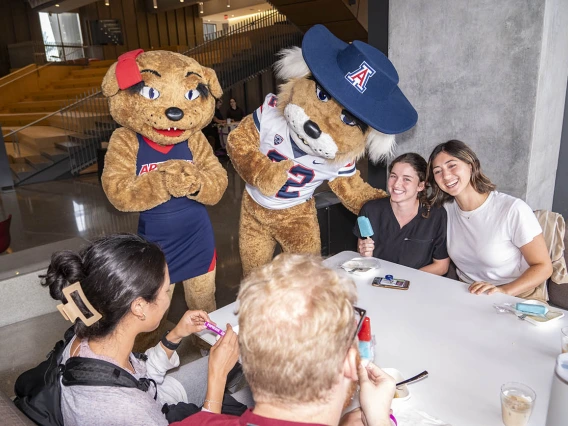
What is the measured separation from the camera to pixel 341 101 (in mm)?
2430

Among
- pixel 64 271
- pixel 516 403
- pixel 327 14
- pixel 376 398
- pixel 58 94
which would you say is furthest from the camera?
pixel 58 94

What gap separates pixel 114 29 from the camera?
622 inches

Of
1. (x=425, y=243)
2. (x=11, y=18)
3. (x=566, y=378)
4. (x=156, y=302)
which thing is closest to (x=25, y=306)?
(x=156, y=302)

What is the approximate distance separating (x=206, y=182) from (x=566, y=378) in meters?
2.04

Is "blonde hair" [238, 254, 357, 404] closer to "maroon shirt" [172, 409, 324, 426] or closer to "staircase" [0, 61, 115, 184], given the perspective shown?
"maroon shirt" [172, 409, 324, 426]

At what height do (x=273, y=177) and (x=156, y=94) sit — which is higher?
(x=156, y=94)

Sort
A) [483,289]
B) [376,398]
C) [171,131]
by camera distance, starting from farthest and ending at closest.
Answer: [171,131]
[483,289]
[376,398]

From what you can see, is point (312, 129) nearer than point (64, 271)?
No

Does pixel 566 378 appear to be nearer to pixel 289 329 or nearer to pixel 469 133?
pixel 289 329

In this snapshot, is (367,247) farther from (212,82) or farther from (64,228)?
(64,228)

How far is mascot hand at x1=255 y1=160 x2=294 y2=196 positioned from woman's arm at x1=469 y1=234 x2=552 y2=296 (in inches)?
50.3

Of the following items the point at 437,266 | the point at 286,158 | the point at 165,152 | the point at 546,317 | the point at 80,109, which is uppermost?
the point at 165,152

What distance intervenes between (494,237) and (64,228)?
18.1 feet

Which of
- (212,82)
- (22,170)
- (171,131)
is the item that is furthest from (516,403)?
(22,170)
